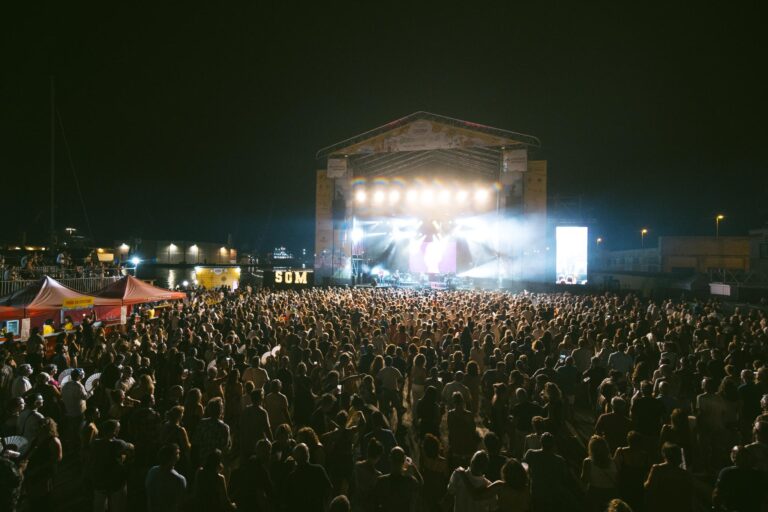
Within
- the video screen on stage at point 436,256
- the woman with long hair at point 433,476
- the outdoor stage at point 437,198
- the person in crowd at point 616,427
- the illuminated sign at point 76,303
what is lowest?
the woman with long hair at point 433,476

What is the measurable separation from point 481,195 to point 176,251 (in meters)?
45.7

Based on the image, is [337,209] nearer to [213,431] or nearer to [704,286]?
[704,286]

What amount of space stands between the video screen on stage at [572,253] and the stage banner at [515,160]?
1031 cm

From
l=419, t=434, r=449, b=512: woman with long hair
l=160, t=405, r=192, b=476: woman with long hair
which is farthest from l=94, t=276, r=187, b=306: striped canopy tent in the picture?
l=419, t=434, r=449, b=512: woman with long hair

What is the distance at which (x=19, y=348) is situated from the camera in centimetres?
834

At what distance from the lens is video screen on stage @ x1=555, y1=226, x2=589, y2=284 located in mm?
37938

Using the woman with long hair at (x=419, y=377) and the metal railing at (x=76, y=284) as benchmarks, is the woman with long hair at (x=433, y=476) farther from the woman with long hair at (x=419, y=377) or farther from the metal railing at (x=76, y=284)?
the metal railing at (x=76, y=284)

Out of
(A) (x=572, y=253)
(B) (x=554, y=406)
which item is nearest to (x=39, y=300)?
(B) (x=554, y=406)

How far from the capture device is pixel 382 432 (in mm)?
4613

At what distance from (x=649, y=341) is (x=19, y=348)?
13815mm

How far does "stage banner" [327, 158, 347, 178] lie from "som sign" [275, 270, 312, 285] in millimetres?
11198

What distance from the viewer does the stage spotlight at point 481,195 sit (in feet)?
112

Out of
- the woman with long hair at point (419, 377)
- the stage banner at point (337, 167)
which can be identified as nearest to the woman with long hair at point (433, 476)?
the woman with long hair at point (419, 377)

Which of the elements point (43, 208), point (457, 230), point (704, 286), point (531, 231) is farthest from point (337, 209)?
point (43, 208)
